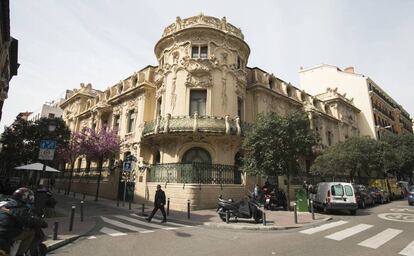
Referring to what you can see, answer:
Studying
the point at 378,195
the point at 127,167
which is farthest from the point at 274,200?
the point at 378,195

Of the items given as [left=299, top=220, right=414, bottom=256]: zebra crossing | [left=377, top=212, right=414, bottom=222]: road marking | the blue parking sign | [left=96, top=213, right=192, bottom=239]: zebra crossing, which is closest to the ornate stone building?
[left=96, top=213, right=192, bottom=239]: zebra crossing

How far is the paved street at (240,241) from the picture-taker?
656 cm

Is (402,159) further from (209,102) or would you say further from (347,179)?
(209,102)

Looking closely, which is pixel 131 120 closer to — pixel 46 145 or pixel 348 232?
pixel 46 145

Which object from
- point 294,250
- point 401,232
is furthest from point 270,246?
point 401,232

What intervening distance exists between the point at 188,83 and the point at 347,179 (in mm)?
21212

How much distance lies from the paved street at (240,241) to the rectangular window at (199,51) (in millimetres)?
13552

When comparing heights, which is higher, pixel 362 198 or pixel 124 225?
pixel 362 198

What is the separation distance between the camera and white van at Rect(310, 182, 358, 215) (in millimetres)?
14299

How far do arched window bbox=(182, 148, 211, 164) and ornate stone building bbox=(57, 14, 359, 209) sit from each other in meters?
0.07

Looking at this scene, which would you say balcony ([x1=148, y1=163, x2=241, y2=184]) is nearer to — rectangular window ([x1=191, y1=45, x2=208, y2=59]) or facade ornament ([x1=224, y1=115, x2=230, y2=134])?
facade ornament ([x1=224, y1=115, x2=230, y2=134])

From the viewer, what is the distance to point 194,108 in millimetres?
19531

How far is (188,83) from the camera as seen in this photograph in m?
19.5

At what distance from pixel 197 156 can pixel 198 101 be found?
13.6 feet
